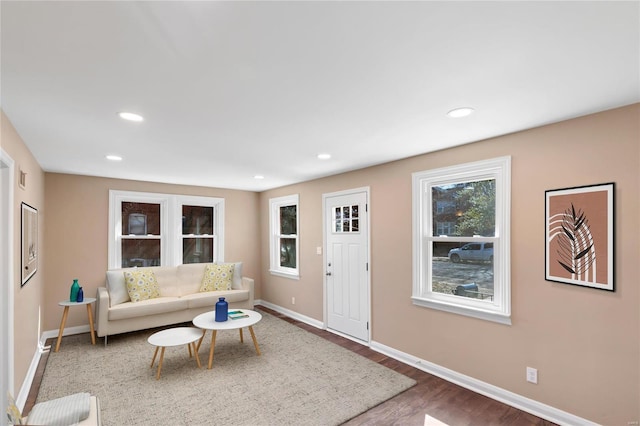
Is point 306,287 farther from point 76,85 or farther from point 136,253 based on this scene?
point 76,85

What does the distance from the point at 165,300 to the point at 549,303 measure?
4484 millimetres

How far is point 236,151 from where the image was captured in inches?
128

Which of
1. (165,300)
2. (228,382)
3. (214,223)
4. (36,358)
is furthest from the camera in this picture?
(214,223)

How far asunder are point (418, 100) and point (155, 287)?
4443mm

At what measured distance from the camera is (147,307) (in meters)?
4.25

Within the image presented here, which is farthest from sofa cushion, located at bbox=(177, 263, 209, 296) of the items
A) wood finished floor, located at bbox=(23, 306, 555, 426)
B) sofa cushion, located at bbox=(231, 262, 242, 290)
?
wood finished floor, located at bbox=(23, 306, 555, 426)

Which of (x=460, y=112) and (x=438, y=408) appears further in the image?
(x=438, y=408)

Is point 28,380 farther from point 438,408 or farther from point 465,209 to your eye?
point 465,209

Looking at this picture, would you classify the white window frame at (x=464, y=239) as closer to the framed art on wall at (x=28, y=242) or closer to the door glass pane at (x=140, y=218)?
the framed art on wall at (x=28, y=242)

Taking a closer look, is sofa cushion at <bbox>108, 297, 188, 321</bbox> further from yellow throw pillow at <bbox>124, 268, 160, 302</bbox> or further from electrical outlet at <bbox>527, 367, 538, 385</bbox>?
electrical outlet at <bbox>527, 367, 538, 385</bbox>

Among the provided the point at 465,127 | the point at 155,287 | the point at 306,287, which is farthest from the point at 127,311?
the point at 465,127

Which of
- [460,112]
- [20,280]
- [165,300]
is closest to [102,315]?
[165,300]

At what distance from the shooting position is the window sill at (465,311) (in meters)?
2.73

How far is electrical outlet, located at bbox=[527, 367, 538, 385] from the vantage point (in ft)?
8.27
